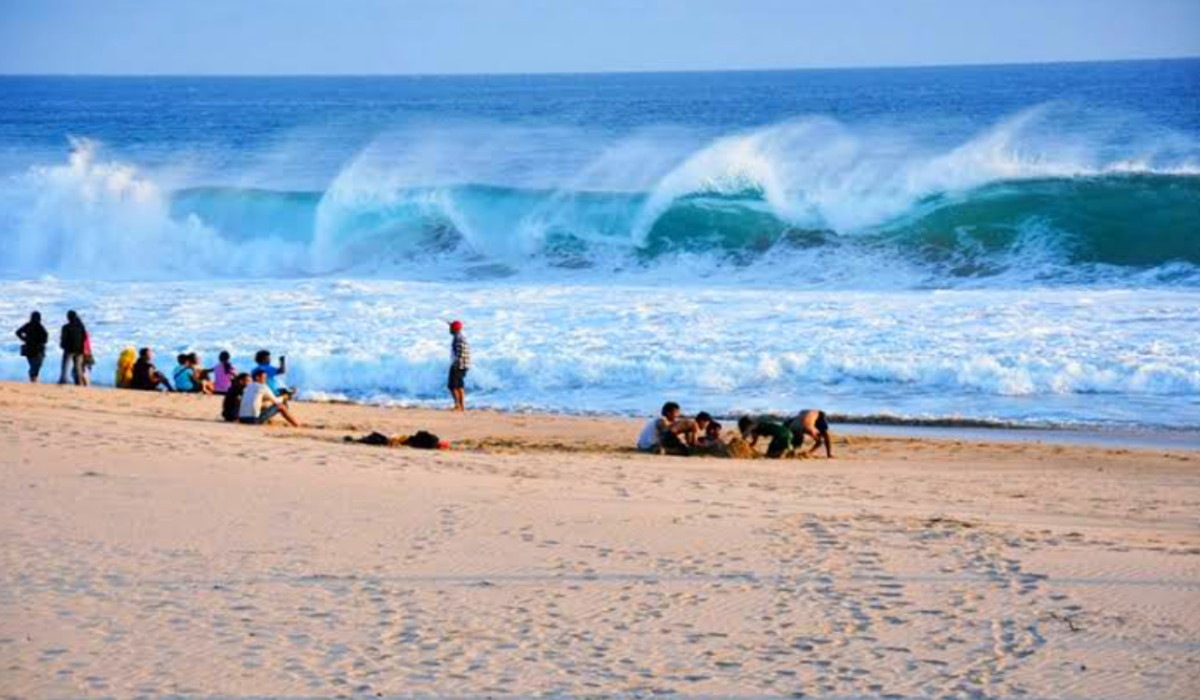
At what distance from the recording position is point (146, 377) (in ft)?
A: 57.0

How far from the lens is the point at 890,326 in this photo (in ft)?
64.7

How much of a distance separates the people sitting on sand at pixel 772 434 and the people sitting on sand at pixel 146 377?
7192 millimetres

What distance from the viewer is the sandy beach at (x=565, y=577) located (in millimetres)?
6488

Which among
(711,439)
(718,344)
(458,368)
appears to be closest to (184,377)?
(458,368)

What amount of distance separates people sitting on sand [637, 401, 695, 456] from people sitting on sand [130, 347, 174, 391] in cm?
646

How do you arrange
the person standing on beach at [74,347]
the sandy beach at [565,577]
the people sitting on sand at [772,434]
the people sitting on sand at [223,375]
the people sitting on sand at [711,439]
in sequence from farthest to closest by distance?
the person standing on beach at [74,347] < the people sitting on sand at [223,375] < the people sitting on sand at [711,439] < the people sitting on sand at [772,434] < the sandy beach at [565,577]

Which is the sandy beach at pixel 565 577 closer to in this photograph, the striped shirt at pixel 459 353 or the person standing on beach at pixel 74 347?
the striped shirt at pixel 459 353

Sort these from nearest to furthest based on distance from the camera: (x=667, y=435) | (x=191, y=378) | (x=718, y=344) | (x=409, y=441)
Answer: (x=409, y=441) → (x=667, y=435) → (x=191, y=378) → (x=718, y=344)

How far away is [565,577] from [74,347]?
1118 centimetres

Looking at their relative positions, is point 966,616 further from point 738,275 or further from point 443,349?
point 738,275

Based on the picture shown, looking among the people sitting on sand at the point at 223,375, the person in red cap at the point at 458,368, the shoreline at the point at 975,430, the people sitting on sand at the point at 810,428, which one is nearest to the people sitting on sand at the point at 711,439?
the people sitting on sand at the point at 810,428

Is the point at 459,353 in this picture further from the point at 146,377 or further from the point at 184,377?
the point at 146,377

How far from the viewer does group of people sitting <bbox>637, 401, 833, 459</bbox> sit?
13234 mm

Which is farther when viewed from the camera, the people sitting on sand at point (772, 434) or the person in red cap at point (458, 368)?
the person in red cap at point (458, 368)
